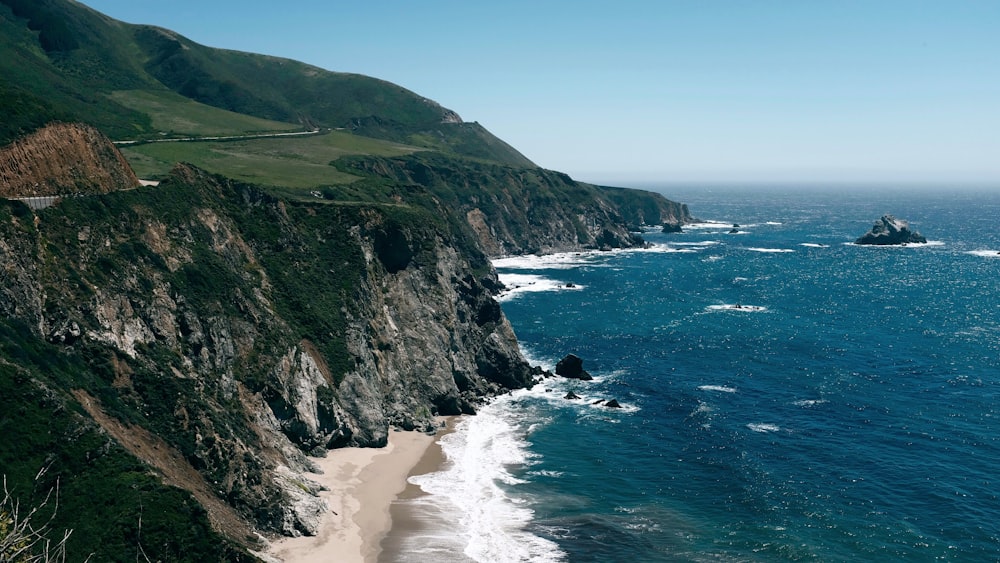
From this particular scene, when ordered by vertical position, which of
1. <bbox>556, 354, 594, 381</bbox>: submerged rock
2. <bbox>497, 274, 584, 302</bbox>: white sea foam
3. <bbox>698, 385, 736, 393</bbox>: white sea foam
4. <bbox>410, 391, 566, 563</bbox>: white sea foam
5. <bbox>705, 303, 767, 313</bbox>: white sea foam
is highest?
<bbox>497, 274, 584, 302</bbox>: white sea foam

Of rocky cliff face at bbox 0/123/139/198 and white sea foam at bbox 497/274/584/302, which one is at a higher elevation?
rocky cliff face at bbox 0/123/139/198

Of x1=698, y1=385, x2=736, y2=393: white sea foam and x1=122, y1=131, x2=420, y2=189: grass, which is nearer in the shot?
x1=698, y1=385, x2=736, y2=393: white sea foam

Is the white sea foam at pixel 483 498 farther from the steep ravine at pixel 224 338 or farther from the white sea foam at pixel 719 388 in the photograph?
the white sea foam at pixel 719 388

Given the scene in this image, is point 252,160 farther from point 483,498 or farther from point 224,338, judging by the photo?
point 483,498

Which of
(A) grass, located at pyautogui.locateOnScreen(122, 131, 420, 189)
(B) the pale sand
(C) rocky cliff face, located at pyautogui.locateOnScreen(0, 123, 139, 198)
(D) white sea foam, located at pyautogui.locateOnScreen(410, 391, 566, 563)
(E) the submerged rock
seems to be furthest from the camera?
(A) grass, located at pyautogui.locateOnScreen(122, 131, 420, 189)

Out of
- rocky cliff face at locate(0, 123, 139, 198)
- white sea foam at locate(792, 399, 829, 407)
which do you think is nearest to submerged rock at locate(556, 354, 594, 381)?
white sea foam at locate(792, 399, 829, 407)

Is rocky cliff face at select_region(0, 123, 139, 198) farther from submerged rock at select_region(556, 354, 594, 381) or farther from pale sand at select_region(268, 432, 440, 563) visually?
submerged rock at select_region(556, 354, 594, 381)
